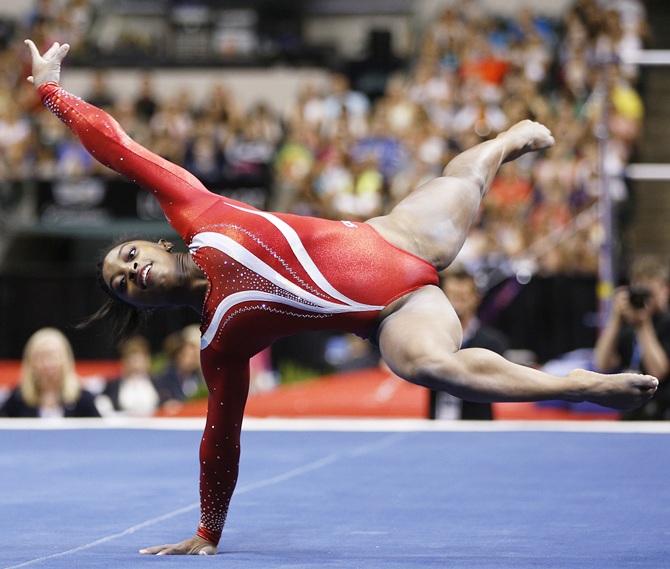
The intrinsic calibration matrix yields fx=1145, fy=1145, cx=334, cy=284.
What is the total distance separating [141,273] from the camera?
119 inches

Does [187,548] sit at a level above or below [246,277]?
below

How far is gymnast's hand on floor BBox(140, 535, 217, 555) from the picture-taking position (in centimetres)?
305

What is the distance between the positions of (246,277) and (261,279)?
42 mm

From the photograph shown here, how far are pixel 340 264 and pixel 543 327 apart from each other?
5296mm

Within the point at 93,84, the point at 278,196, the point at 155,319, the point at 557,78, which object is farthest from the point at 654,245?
the point at 93,84

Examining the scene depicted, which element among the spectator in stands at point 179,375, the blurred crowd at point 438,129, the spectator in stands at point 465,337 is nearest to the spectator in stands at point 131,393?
the spectator in stands at point 179,375

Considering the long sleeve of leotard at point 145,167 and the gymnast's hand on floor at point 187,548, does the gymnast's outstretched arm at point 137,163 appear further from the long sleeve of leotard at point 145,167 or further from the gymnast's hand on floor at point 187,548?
the gymnast's hand on floor at point 187,548

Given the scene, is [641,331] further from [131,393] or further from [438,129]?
[438,129]

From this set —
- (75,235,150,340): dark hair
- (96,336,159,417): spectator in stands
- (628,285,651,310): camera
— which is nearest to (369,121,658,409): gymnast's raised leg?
(75,235,150,340): dark hair

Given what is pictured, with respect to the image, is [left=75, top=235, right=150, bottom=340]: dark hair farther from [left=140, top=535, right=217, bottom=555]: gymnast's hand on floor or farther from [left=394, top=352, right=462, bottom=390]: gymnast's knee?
[left=394, top=352, right=462, bottom=390]: gymnast's knee

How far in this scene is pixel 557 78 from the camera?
10.8 meters

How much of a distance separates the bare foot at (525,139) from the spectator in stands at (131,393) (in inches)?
154

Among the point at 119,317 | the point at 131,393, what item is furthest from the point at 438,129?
the point at 119,317

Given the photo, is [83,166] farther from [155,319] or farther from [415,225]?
[415,225]
